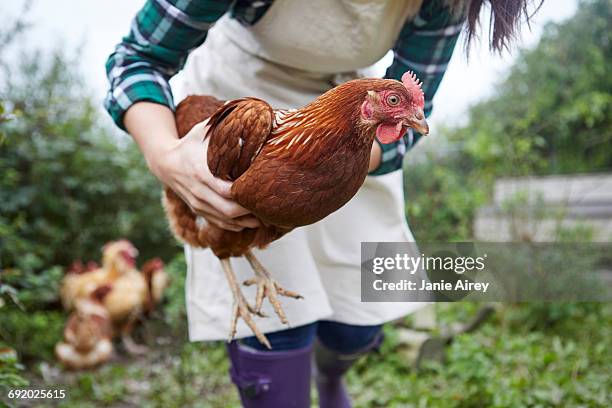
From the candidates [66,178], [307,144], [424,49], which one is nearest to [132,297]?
[66,178]

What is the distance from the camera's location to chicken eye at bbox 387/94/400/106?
25.9 inches

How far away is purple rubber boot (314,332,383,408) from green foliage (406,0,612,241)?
2.23 m

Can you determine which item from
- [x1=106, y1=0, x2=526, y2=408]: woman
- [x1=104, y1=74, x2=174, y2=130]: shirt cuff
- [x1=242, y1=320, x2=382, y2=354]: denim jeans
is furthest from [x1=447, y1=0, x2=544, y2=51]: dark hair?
[x1=242, y1=320, x2=382, y2=354]: denim jeans

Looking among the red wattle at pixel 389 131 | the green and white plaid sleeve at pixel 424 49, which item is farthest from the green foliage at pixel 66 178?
the red wattle at pixel 389 131

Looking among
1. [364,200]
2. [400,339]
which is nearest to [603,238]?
[400,339]

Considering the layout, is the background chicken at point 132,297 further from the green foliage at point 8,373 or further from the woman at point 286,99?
the woman at point 286,99

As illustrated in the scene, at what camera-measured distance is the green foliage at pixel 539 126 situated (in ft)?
12.5

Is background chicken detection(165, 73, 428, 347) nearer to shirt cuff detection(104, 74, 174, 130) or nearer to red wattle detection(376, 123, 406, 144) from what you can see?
red wattle detection(376, 123, 406, 144)

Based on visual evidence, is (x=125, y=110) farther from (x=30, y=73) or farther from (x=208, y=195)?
(x=30, y=73)

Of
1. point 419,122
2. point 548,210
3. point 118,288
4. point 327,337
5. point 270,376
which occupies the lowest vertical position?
point 270,376

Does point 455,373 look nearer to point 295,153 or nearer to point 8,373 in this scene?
point 8,373

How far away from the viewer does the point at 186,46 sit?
993 millimetres

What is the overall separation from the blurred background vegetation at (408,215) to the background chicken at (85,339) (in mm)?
87

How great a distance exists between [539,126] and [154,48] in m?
3.57
